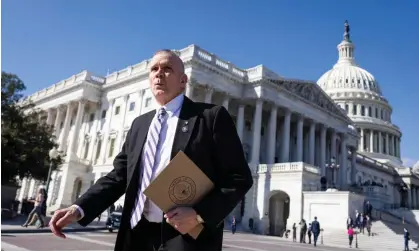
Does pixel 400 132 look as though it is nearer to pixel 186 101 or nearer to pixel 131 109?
pixel 131 109

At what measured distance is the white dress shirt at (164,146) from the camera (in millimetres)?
2862

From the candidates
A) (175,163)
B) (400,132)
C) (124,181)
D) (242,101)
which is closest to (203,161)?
(175,163)

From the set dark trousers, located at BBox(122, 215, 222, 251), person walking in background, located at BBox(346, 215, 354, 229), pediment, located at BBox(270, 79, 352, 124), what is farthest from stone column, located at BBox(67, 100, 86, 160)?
dark trousers, located at BBox(122, 215, 222, 251)

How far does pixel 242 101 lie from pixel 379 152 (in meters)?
63.3

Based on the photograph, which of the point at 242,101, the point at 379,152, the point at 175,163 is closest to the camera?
the point at 175,163

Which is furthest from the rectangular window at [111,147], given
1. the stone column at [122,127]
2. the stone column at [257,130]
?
the stone column at [257,130]

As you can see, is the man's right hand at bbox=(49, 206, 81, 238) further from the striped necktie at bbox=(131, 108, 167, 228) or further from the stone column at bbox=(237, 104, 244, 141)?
the stone column at bbox=(237, 104, 244, 141)

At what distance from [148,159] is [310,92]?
163 feet

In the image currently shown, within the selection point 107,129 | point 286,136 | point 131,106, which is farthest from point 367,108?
point 107,129

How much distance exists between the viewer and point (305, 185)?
1417 inches

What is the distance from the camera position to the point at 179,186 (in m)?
2.61

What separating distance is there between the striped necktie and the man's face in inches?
5.3

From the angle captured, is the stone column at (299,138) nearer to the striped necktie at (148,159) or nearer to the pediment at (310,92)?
the pediment at (310,92)

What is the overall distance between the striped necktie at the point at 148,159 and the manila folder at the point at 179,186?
357mm
